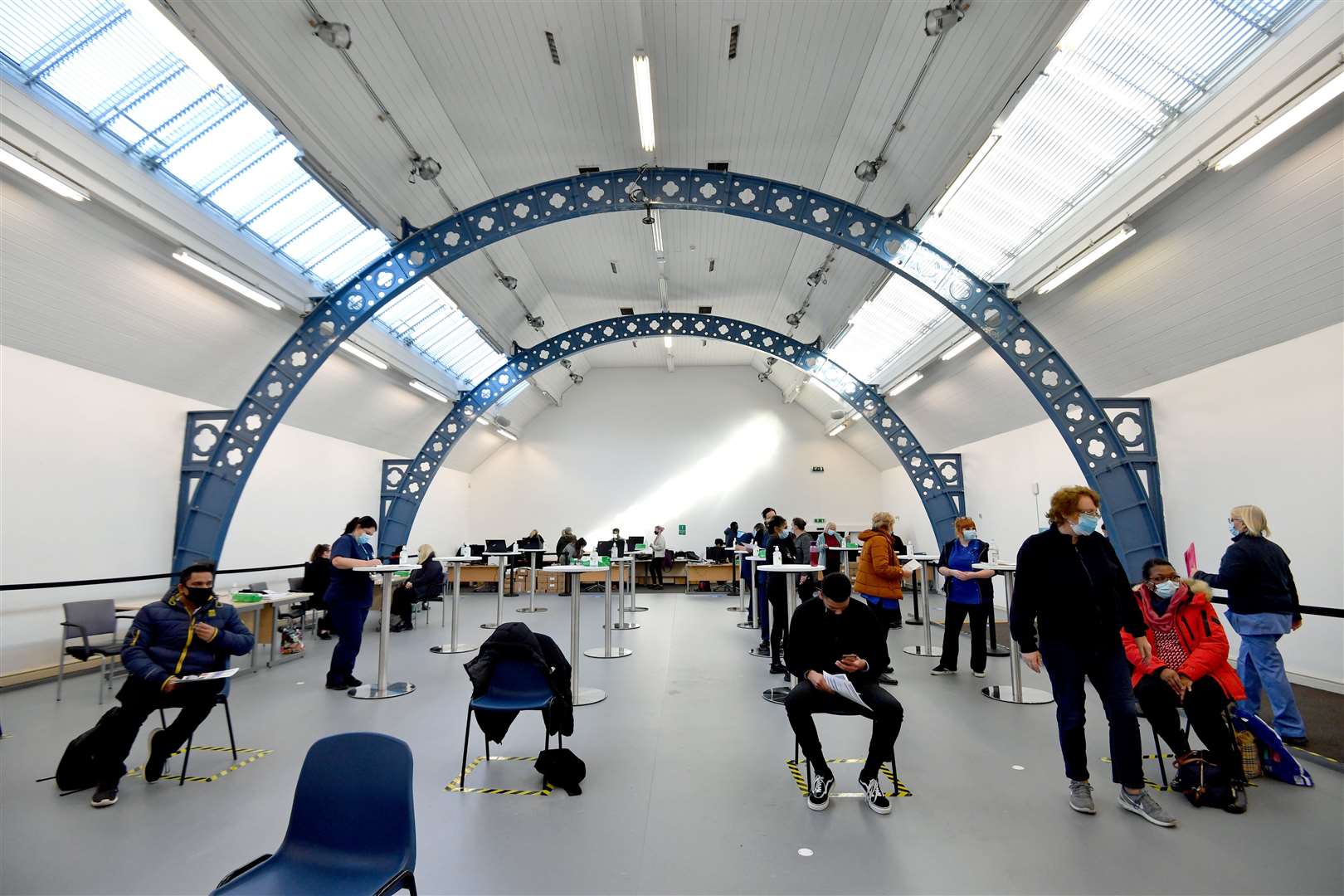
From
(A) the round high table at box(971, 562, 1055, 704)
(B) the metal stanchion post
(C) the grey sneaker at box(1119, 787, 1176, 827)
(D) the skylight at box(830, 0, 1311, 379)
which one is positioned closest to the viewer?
(C) the grey sneaker at box(1119, 787, 1176, 827)

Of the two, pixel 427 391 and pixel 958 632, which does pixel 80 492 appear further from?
pixel 958 632

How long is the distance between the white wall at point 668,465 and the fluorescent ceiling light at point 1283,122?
13.6m

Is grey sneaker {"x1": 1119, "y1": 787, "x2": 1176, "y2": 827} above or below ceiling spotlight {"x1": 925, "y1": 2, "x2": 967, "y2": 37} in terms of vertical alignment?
below

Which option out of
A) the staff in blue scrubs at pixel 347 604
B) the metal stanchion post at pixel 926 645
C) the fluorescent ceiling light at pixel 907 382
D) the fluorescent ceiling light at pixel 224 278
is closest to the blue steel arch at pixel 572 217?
the fluorescent ceiling light at pixel 224 278

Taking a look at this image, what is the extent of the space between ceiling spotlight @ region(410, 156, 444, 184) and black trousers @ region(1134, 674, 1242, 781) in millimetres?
8487

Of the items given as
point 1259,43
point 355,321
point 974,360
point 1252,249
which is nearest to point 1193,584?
point 1252,249

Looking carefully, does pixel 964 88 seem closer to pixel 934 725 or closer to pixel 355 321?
pixel 934 725

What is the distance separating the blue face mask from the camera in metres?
3.79

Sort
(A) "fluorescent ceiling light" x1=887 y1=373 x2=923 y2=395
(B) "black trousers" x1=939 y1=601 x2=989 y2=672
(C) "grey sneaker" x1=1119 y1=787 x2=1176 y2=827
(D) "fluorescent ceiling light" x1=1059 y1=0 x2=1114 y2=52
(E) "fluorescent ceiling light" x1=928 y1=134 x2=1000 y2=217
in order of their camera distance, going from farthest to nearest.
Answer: (A) "fluorescent ceiling light" x1=887 y1=373 x2=923 y2=395 → (B) "black trousers" x1=939 y1=601 x2=989 y2=672 → (E) "fluorescent ceiling light" x1=928 y1=134 x2=1000 y2=217 → (D) "fluorescent ceiling light" x1=1059 y1=0 x2=1114 y2=52 → (C) "grey sneaker" x1=1119 y1=787 x2=1176 y2=827

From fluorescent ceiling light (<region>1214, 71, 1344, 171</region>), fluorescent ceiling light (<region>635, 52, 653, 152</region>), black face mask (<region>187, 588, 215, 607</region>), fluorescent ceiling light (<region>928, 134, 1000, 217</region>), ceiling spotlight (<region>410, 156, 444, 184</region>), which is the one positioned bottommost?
black face mask (<region>187, 588, 215, 607</region>)

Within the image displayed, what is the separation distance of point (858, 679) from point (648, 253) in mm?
9249

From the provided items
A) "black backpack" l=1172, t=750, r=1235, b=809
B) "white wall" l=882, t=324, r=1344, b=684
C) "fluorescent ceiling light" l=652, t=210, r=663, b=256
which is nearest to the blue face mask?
"black backpack" l=1172, t=750, r=1235, b=809

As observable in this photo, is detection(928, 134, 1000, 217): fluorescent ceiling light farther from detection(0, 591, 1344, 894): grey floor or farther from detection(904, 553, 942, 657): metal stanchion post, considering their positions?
detection(0, 591, 1344, 894): grey floor

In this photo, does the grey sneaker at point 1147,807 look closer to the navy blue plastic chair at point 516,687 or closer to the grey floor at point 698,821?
the grey floor at point 698,821
